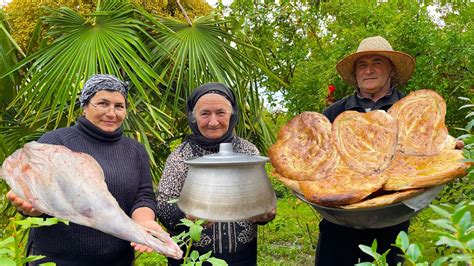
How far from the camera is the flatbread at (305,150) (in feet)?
5.33

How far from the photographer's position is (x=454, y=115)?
268 centimetres

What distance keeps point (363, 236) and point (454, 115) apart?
106 centimetres

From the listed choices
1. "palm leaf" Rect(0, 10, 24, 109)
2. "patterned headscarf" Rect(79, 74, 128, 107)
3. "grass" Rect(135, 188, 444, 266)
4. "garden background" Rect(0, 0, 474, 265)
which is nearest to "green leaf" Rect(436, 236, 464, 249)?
"patterned headscarf" Rect(79, 74, 128, 107)

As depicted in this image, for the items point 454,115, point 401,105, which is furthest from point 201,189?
point 454,115

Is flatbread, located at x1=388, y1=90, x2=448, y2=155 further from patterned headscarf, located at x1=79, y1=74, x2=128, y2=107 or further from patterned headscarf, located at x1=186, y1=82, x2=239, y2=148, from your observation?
patterned headscarf, located at x1=79, y1=74, x2=128, y2=107

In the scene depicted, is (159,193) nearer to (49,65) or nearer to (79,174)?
(79,174)

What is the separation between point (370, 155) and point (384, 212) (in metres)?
0.24

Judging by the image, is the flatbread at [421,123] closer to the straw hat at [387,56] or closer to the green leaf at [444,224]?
the straw hat at [387,56]

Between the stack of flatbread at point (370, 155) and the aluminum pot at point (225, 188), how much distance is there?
18cm

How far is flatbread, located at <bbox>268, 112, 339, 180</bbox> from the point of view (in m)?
1.63

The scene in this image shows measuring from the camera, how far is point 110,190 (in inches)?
71.9

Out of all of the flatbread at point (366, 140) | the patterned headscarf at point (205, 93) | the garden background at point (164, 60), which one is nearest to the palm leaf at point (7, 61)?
the garden background at point (164, 60)

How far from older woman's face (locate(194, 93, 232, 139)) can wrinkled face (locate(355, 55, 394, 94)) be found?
2.24 feet

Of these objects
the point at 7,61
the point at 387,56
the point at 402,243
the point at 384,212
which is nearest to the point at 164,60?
the point at 7,61
